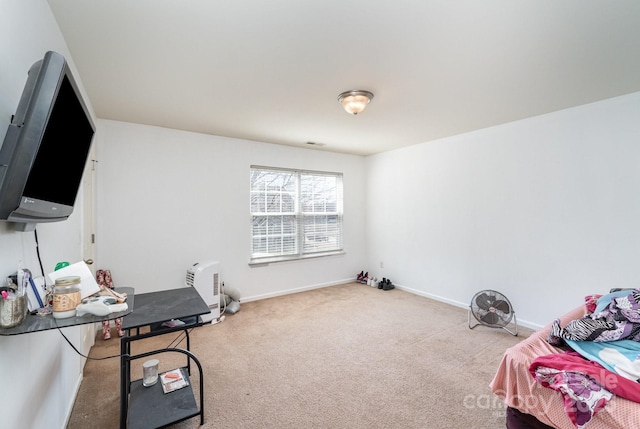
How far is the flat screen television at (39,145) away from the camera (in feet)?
3.07

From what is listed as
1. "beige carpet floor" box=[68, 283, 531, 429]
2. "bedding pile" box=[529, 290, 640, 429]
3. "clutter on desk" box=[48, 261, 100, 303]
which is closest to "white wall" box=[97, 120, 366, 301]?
"beige carpet floor" box=[68, 283, 531, 429]

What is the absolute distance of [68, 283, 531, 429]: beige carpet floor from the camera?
1946mm

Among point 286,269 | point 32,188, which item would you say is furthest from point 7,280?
point 286,269

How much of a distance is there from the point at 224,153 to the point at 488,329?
13.6ft

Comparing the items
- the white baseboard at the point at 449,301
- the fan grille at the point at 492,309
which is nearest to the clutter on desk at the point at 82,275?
the fan grille at the point at 492,309

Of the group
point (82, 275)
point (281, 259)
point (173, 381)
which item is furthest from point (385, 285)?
point (82, 275)

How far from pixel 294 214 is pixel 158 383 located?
10.3 feet

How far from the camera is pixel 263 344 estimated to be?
3.01 metres

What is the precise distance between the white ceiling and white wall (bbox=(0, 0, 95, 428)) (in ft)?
1.19

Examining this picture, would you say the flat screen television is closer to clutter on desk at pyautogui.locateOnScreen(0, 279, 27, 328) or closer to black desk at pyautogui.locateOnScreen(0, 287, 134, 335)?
clutter on desk at pyautogui.locateOnScreen(0, 279, 27, 328)

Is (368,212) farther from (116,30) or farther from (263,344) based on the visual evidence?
(116,30)

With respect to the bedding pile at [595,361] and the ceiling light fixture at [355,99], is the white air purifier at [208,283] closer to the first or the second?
the ceiling light fixture at [355,99]

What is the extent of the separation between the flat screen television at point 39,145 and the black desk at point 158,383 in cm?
77

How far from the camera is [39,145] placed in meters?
0.98
